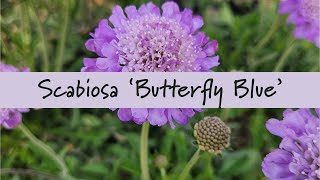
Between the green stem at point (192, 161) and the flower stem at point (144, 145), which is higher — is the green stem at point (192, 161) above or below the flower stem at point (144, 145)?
below

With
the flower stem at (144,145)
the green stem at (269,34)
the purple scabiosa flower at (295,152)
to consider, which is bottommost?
the purple scabiosa flower at (295,152)

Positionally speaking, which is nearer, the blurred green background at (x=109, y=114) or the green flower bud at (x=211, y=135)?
the green flower bud at (x=211, y=135)

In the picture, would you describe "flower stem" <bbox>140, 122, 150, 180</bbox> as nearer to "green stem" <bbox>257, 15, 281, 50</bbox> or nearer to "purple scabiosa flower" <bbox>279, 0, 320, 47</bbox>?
"purple scabiosa flower" <bbox>279, 0, 320, 47</bbox>

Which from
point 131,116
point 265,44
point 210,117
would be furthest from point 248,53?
point 131,116

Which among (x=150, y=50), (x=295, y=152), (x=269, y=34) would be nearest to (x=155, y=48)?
(x=150, y=50)

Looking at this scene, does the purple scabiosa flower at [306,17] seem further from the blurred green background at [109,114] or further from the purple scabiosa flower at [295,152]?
the purple scabiosa flower at [295,152]

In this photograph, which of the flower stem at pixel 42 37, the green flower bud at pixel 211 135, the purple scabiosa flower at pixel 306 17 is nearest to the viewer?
the green flower bud at pixel 211 135

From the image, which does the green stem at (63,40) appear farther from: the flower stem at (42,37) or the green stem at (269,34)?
the green stem at (269,34)

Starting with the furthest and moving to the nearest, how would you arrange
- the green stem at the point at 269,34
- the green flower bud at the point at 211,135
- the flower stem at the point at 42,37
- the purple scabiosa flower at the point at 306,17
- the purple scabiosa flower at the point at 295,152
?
the green stem at the point at 269,34, the flower stem at the point at 42,37, the purple scabiosa flower at the point at 306,17, the green flower bud at the point at 211,135, the purple scabiosa flower at the point at 295,152

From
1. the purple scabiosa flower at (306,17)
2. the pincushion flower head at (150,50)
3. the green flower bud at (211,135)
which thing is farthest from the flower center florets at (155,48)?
the purple scabiosa flower at (306,17)
